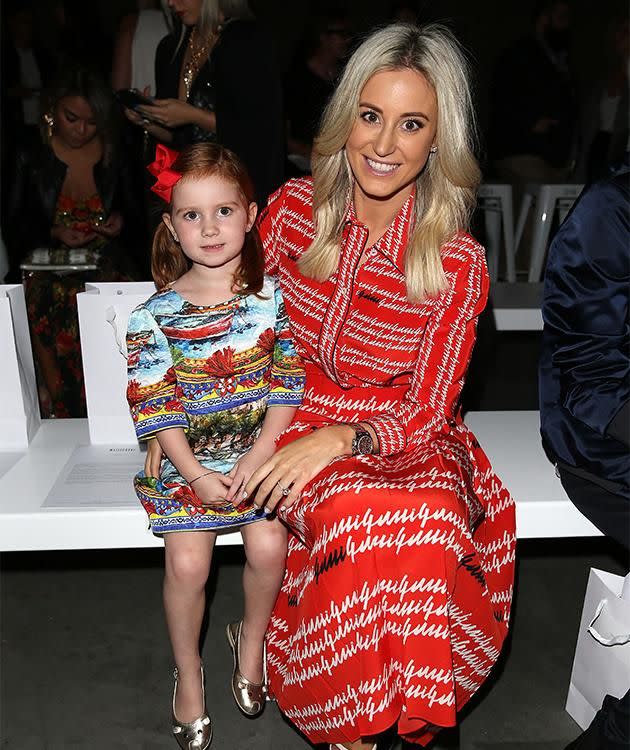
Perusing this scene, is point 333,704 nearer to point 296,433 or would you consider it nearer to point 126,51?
point 296,433

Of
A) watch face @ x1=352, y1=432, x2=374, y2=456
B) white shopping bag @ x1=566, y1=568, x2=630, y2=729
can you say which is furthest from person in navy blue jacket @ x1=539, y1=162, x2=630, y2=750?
watch face @ x1=352, y1=432, x2=374, y2=456

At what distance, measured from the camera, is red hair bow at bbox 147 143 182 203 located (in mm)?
1844

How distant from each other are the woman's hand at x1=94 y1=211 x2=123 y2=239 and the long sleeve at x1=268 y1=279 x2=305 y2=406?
149 cm

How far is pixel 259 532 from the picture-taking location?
76.4 inches

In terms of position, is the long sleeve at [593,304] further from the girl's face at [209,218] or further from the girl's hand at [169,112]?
the girl's hand at [169,112]

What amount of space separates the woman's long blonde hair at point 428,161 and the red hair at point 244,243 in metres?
0.14

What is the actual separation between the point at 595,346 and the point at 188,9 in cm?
173

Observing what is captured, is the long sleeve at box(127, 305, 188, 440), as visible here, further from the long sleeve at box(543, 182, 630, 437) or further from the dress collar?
the long sleeve at box(543, 182, 630, 437)

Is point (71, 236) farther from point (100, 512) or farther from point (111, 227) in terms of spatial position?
point (100, 512)

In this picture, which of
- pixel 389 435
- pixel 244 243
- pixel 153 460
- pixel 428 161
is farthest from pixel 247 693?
pixel 428 161

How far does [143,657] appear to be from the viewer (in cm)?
241

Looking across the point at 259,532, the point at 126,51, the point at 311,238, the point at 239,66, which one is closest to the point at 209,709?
the point at 259,532

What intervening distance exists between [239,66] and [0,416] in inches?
51.7

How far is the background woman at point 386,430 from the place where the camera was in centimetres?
167
